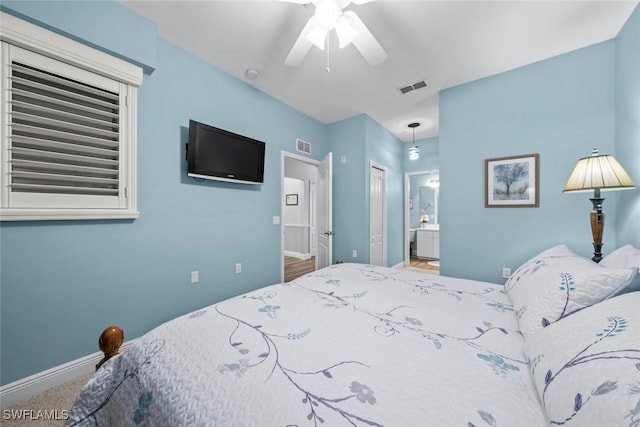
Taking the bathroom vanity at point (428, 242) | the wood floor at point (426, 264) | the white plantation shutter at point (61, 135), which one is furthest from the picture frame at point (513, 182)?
the white plantation shutter at point (61, 135)

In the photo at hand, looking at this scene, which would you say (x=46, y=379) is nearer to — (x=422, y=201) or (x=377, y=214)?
(x=377, y=214)

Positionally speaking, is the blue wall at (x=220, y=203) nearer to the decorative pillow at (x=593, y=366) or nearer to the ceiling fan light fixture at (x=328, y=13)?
Result: the ceiling fan light fixture at (x=328, y=13)

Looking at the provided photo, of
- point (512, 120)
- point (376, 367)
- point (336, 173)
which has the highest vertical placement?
point (512, 120)

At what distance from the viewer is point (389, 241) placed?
4.60 meters

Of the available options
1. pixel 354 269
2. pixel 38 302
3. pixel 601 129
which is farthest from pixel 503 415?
pixel 601 129

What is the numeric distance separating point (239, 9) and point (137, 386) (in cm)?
236

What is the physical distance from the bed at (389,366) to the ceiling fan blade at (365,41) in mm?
1714

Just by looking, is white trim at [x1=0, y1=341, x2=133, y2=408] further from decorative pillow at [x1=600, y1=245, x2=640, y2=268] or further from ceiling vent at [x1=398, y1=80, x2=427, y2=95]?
ceiling vent at [x1=398, y1=80, x2=427, y2=95]

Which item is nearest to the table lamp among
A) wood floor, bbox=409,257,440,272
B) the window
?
wood floor, bbox=409,257,440,272

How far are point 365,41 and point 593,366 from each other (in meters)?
1.94

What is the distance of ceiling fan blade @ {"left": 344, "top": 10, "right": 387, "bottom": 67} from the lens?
5.18 ft

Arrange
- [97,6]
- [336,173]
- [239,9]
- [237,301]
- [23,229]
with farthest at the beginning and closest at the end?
[336,173] < [239,9] < [97,6] < [23,229] < [237,301]

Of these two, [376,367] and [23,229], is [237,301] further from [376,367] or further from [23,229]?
[23,229]

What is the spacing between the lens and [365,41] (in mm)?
1677
